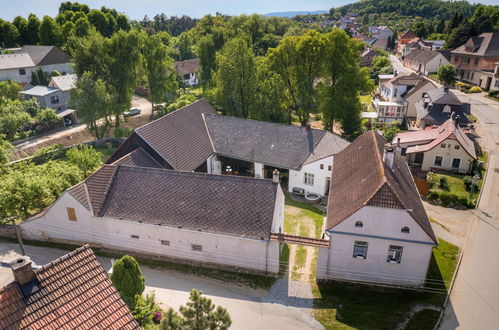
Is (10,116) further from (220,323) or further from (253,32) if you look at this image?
(253,32)

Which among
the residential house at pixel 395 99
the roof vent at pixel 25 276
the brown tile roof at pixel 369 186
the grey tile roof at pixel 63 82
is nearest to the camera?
the roof vent at pixel 25 276

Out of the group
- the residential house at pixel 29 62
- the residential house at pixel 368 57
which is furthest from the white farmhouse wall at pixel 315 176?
the residential house at pixel 368 57

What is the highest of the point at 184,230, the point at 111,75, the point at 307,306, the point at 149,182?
the point at 111,75

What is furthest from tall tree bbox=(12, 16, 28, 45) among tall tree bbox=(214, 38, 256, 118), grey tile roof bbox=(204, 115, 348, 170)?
grey tile roof bbox=(204, 115, 348, 170)

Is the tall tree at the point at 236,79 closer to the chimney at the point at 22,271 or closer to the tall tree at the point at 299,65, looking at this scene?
the tall tree at the point at 299,65

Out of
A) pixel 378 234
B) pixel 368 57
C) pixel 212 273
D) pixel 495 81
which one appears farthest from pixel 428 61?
pixel 212 273

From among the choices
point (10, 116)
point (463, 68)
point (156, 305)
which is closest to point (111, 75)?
point (10, 116)

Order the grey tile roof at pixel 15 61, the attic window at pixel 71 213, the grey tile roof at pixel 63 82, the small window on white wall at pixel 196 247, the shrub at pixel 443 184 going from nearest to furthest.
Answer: the small window on white wall at pixel 196 247 < the attic window at pixel 71 213 < the shrub at pixel 443 184 < the grey tile roof at pixel 63 82 < the grey tile roof at pixel 15 61

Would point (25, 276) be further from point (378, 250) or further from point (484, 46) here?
point (484, 46)
